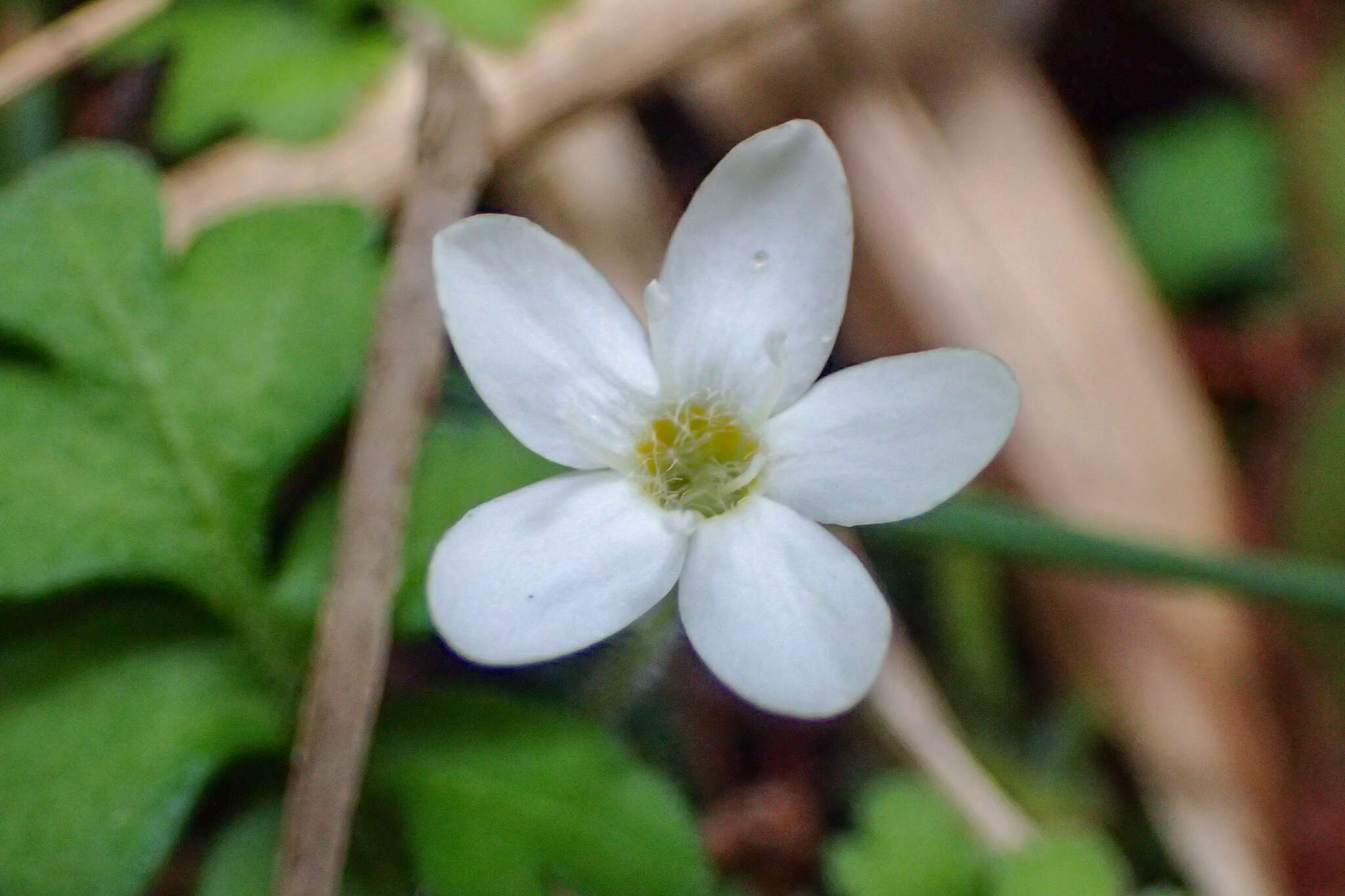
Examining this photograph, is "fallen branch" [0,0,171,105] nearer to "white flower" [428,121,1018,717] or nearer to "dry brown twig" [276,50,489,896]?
"dry brown twig" [276,50,489,896]

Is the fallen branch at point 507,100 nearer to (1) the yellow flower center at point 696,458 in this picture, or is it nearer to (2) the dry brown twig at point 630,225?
(2) the dry brown twig at point 630,225

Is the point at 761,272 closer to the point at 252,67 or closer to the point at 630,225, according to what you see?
the point at 630,225

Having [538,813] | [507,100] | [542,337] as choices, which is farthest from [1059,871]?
[507,100]

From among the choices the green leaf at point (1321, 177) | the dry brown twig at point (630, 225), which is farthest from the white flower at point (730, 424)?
the green leaf at point (1321, 177)

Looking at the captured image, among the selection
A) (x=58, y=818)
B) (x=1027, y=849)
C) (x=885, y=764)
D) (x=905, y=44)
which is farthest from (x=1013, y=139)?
(x=58, y=818)

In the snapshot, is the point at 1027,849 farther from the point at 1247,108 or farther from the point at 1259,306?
the point at 1247,108
